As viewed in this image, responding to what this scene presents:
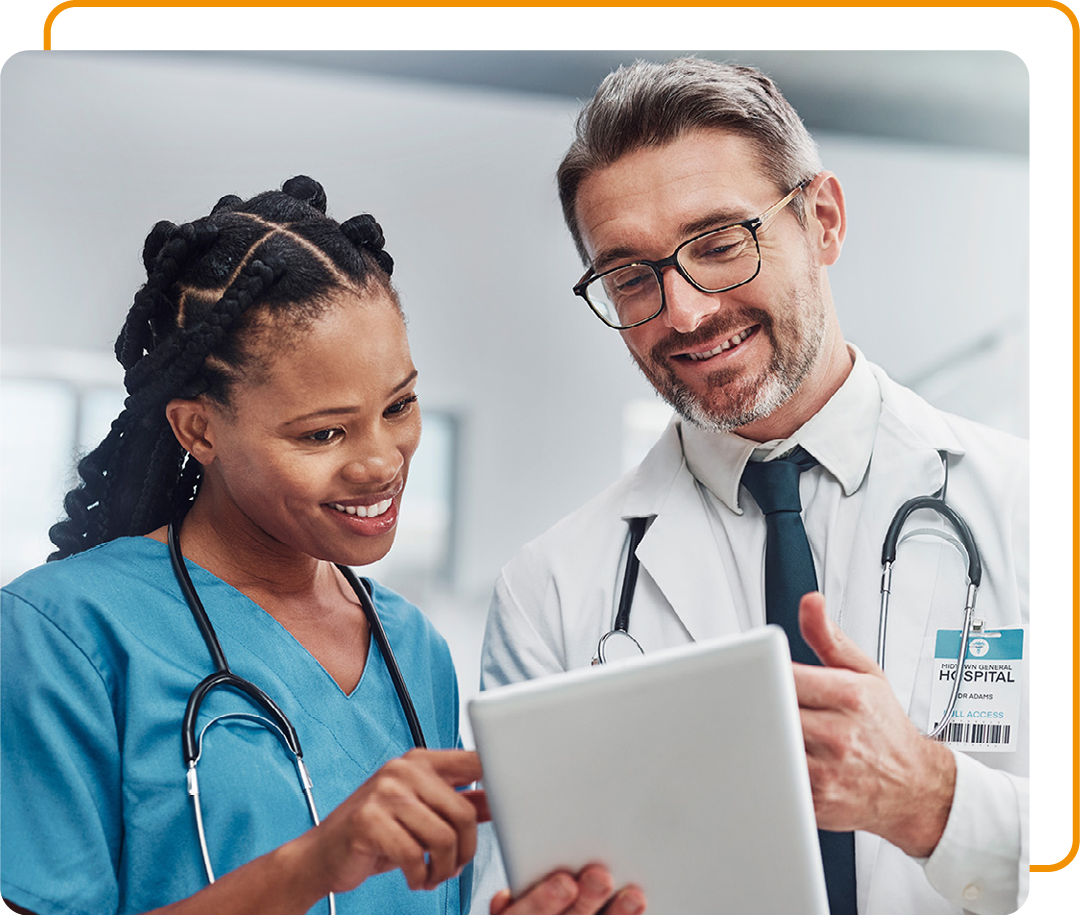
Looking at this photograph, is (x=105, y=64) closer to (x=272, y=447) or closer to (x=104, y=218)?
(x=104, y=218)

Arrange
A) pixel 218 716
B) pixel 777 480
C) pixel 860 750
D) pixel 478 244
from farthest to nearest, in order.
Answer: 1. pixel 478 244
2. pixel 777 480
3. pixel 218 716
4. pixel 860 750

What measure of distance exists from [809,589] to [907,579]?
0.11 m

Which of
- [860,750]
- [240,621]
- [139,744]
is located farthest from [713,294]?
[139,744]

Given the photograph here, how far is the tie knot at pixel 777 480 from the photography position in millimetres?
1088

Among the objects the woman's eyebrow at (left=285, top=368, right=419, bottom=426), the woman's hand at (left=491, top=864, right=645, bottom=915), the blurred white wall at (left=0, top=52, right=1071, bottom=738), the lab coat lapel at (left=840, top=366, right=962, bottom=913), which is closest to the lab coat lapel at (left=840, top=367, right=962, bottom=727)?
the lab coat lapel at (left=840, top=366, right=962, bottom=913)

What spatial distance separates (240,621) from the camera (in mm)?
992

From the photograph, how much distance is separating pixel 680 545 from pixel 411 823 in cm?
52

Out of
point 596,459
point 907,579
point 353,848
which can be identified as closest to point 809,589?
point 907,579

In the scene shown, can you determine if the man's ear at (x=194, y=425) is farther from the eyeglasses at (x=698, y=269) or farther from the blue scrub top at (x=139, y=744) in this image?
the eyeglasses at (x=698, y=269)

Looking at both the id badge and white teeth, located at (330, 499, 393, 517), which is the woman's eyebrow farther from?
the id badge

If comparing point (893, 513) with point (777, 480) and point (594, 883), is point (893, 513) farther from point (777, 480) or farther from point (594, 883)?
point (594, 883)

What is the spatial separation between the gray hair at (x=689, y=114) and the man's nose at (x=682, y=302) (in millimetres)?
168

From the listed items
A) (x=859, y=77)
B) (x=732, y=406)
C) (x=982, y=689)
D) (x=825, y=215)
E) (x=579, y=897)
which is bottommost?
(x=579, y=897)

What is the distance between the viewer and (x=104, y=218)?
1.10 metres
